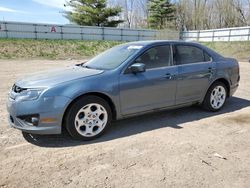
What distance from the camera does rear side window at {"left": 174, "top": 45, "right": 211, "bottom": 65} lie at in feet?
15.6

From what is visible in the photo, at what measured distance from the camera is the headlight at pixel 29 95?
3.51 meters

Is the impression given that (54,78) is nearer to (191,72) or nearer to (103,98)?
(103,98)

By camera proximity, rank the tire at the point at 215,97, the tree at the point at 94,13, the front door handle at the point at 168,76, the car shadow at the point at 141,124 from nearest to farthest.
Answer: the car shadow at the point at 141,124
the front door handle at the point at 168,76
the tire at the point at 215,97
the tree at the point at 94,13

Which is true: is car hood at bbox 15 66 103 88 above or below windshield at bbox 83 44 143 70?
below

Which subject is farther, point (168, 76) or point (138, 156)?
point (168, 76)

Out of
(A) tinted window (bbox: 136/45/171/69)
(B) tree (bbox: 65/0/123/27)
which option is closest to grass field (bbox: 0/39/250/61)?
(B) tree (bbox: 65/0/123/27)

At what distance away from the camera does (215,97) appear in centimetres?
533

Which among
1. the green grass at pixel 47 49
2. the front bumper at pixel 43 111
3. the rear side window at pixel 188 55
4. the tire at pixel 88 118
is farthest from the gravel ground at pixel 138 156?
the green grass at pixel 47 49

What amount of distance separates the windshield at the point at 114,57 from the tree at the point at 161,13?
4088cm

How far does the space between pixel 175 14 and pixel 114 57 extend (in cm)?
4553

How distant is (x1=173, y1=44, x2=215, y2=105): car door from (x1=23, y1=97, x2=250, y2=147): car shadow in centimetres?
35

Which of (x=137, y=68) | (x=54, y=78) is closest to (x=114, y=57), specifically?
(x=137, y=68)

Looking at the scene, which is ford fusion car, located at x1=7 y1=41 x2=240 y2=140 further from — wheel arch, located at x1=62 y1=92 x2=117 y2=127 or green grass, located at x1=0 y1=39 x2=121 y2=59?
green grass, located at x1=0 y1=39 x2=121 y2=59

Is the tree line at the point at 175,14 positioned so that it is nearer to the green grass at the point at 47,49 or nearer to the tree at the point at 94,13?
the tree at the point at 94,13
